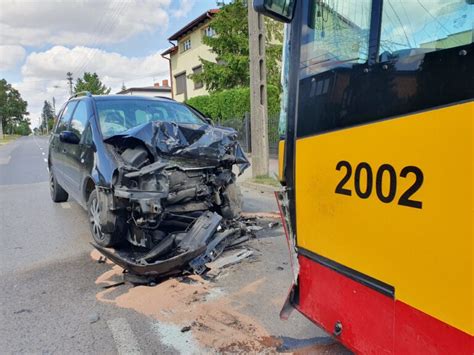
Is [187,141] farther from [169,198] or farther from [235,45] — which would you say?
[235,45]

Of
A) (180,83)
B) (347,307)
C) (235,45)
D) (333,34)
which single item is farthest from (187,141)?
(180,83)

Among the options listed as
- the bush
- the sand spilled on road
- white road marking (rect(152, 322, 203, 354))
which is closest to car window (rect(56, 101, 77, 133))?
the sand spilled on road

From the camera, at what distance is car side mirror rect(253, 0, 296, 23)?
90.9 inches

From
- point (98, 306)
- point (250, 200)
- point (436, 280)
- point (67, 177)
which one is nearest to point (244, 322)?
point (98, 306)

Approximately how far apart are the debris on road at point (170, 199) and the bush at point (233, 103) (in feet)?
38.6

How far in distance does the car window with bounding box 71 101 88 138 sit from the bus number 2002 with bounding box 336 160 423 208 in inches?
173

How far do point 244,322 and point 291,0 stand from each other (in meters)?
2.46

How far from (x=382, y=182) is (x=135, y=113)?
449 cm

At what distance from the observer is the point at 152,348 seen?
10.0 feet

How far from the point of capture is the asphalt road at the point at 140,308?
3117mm

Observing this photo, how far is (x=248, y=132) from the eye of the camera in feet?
56.7

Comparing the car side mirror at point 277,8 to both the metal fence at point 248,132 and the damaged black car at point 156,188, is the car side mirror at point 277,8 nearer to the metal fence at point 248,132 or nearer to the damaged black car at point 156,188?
the damaged black car at point 156,188

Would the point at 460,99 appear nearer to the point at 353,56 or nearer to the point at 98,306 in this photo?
the point at 353,56

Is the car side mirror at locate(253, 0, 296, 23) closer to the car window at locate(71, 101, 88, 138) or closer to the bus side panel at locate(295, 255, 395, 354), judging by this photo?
the bus side panel at locate(295, 255, 395, 354)
